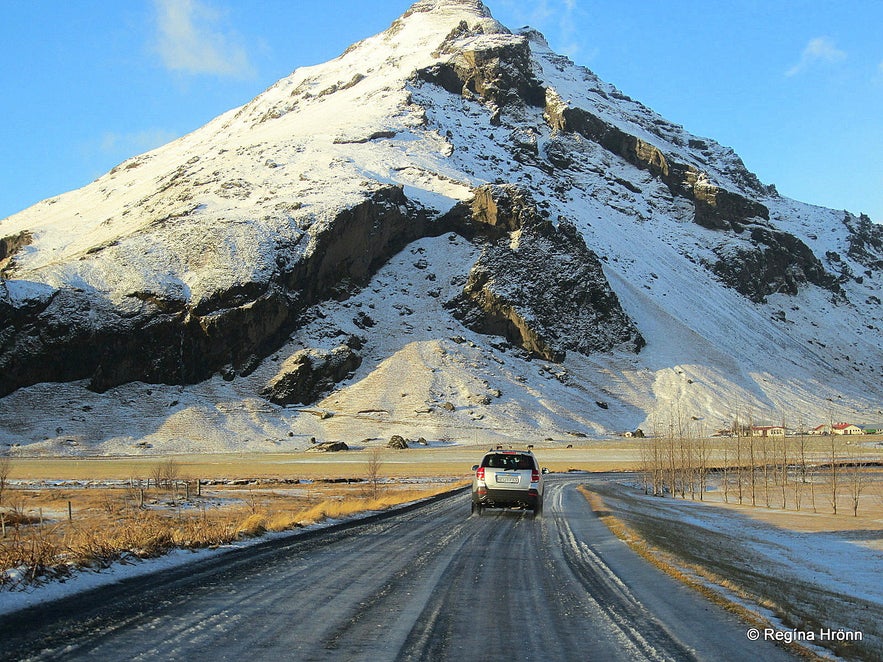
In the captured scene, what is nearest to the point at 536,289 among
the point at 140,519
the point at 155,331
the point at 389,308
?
the point at 389,308

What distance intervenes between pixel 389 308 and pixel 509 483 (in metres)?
103

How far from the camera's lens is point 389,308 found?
123 metres

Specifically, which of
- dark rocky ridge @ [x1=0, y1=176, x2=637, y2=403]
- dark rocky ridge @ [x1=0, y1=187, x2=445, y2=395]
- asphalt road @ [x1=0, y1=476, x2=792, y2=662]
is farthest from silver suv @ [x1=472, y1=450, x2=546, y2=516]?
dark rocky ridge @ [x1=0, y1=187, x2=445, y2=395]

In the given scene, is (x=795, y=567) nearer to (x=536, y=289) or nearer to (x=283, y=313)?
(x=283, y=313)

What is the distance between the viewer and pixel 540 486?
72.5 feet

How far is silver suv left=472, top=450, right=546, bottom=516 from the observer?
21.5 meters

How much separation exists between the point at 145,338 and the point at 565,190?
11666cm

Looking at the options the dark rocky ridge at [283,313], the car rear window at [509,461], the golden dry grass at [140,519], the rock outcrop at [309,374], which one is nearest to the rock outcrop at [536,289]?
the dark rocky ridge at [283,313]

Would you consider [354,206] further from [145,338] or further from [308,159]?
[145,338]

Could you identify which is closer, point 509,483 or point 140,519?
point 140,519

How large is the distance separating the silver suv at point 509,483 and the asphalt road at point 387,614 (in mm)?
7927

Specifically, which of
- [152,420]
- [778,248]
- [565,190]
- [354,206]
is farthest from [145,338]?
[778,248]

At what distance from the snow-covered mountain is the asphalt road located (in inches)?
3242

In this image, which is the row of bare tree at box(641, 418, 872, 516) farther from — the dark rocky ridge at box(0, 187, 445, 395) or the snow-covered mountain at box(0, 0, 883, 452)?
the dark rocky ridge at box(0, 187, 445, 395)
